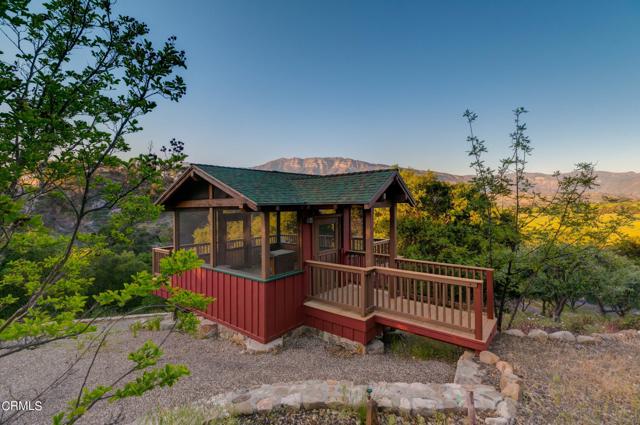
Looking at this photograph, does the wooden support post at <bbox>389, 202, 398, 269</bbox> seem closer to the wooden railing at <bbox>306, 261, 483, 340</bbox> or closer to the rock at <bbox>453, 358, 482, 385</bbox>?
the wooden railing at <bbox>306, 261, 483, 340</bbox>

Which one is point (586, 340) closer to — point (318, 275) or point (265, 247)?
point (318, 275)

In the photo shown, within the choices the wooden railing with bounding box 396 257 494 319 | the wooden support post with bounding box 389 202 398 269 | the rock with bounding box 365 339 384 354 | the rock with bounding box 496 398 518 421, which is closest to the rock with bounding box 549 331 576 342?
the wooden railing with bounding box 396 257 494 319

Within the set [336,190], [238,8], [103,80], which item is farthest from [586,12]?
[103,80]

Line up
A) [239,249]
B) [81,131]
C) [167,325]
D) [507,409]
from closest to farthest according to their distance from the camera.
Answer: [81,131] < [507,409] < [167,325] < [239,249]

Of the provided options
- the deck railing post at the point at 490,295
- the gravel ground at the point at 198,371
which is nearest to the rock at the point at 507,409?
the gravel ground at the point at 198,371

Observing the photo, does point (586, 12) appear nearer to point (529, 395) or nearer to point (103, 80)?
point (529, 395)

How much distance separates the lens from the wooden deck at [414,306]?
15.6 feet

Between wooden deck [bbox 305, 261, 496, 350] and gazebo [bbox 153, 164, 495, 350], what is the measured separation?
0.02 m

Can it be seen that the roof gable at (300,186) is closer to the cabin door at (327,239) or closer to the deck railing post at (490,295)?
the cabin door at (327,239)

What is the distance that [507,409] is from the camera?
3182 millimetres

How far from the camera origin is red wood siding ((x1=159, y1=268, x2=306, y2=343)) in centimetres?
572

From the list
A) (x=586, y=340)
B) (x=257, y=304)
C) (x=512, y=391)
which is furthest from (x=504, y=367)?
(x=257, y=304)

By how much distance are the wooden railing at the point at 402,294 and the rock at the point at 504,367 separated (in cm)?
46

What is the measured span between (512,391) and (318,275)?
4082 millimetres
